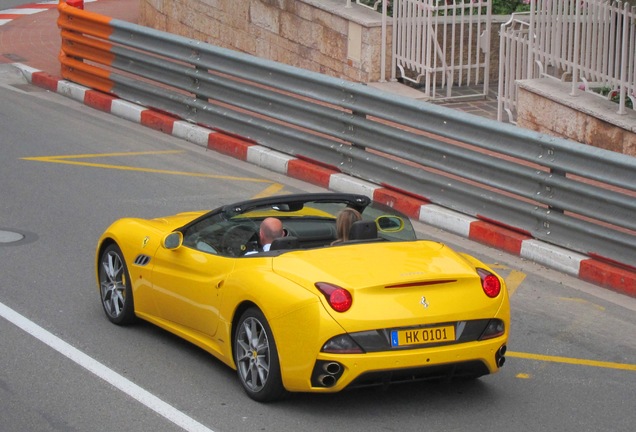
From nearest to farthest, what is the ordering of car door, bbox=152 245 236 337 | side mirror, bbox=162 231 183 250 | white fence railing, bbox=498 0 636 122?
1. car door, bbox=152 245 236 337
2. side mirror, bbox=162 231 183 250
3. white fence railing, bbox=498 0 636 122

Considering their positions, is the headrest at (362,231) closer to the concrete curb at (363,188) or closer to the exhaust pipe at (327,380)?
the exhaust pipe at (327,380)

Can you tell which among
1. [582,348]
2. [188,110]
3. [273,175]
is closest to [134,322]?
[582,348]

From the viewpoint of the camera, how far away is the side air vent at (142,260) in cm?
866

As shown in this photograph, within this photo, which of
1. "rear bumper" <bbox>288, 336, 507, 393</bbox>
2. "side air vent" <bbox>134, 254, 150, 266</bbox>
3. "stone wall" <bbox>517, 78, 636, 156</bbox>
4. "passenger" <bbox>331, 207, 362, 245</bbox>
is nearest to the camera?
"rear bumper" <bbox>288, 336, 507, 393</bbox>

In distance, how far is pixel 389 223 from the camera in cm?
827

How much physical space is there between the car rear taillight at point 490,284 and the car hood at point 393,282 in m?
0.04

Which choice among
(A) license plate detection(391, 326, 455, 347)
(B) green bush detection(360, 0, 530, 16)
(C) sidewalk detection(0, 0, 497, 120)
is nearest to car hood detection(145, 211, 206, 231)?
(A) license plate detection(391, 326, 455, 347)

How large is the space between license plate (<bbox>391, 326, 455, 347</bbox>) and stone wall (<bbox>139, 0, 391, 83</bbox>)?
34.0 ft

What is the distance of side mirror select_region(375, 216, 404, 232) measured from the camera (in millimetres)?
8203

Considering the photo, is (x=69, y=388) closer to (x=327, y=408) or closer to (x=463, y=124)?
(x=327, y=408)

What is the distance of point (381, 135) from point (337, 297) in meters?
6.18

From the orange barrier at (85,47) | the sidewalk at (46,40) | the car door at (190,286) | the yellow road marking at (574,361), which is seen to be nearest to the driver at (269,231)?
the car door at (190,286)

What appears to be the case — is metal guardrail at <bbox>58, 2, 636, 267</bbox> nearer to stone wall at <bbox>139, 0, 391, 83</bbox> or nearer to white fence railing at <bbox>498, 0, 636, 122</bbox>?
white fence railing at <bbox>498, 0, 636, 122</bbox>

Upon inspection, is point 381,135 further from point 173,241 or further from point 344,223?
point 344,223
